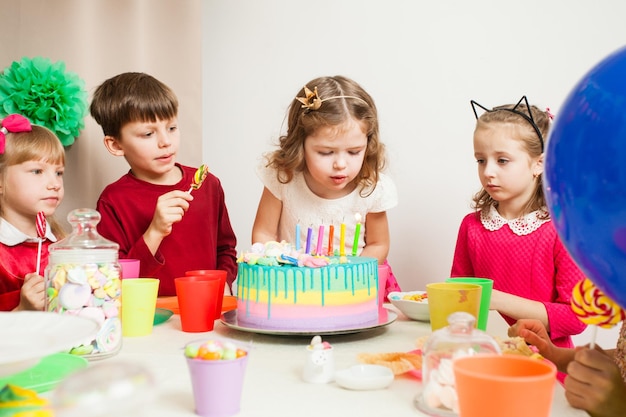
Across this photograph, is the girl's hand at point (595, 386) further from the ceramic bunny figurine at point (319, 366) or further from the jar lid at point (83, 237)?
the jar lid at point (83, 237)

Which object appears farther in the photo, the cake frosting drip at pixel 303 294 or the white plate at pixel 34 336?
the cake frosting drip at pixel 303 294

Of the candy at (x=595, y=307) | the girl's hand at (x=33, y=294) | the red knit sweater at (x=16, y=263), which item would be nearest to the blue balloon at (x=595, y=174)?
the candy at (x=595, y=307)

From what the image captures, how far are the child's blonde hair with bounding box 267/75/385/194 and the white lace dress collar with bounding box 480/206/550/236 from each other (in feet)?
1.28

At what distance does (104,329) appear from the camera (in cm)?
92

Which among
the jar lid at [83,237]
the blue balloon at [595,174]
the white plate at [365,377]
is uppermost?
the blue balloon at [595,174]

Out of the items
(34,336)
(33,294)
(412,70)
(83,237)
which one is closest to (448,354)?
(34,336)

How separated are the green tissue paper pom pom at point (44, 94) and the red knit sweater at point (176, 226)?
273 millimetres

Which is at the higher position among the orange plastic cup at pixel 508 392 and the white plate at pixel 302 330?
the orange plastic cup at pixel 508 392

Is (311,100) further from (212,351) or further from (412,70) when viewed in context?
(212,351)

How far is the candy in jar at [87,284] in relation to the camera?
91 cm

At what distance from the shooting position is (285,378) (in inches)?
32.7

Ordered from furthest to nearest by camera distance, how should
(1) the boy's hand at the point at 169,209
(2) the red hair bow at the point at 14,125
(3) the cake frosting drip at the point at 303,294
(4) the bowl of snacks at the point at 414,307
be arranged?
(2) the red hair bow at the point at 14,125, (1) the boy's hand at the point at 169,209, (4) the bowl of snacks at the point at 414,307, (3) the cake frosting drip at the point at 303,294

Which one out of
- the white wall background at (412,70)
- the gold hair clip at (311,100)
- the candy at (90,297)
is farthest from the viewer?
the white wall background at (412,70)

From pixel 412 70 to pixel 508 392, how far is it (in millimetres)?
2007
